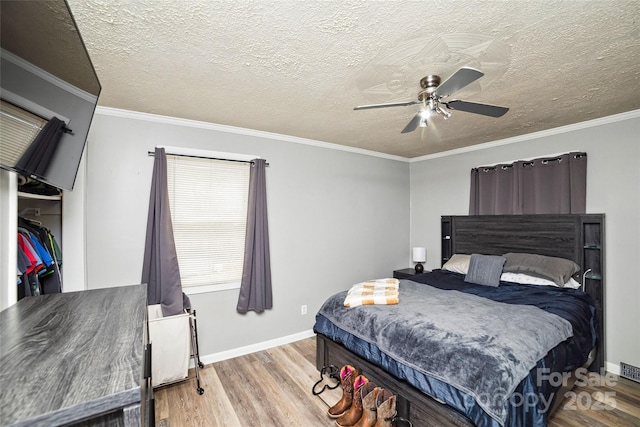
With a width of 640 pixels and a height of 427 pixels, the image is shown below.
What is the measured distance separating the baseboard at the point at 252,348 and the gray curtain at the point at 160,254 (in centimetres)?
69

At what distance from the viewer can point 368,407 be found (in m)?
1.87

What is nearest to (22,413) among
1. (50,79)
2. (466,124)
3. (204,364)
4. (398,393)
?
(50,79)

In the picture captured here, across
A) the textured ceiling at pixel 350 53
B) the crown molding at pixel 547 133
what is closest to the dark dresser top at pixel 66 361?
the textured ceiling at pixel 350 53

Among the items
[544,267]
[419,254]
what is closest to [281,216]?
[419,254]

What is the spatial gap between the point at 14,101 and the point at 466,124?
3.33m

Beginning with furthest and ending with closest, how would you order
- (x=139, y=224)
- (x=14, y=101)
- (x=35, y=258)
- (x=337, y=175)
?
(x=337, y=175), (x=139, y=224), (x=35, y=258), (x=14, y=101)

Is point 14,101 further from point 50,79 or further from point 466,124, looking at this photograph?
point 466,124

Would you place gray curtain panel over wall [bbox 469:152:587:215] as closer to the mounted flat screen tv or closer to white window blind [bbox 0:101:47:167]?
the mounted flat screen tv

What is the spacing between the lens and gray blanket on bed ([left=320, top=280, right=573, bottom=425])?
1.52 meters

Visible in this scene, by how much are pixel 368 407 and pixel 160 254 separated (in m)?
2.19

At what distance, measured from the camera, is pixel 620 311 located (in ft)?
8.85

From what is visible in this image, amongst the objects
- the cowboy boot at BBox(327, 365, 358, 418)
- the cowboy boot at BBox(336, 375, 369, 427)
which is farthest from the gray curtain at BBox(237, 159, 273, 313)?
the cowboy boot at BBox(336, 375, 369, 427)

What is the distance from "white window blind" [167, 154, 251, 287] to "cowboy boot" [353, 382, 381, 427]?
179 cm

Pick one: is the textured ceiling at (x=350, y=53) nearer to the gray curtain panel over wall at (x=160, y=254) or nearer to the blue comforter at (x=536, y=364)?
the gray curtain panel over wall at (x=160, y=254)
